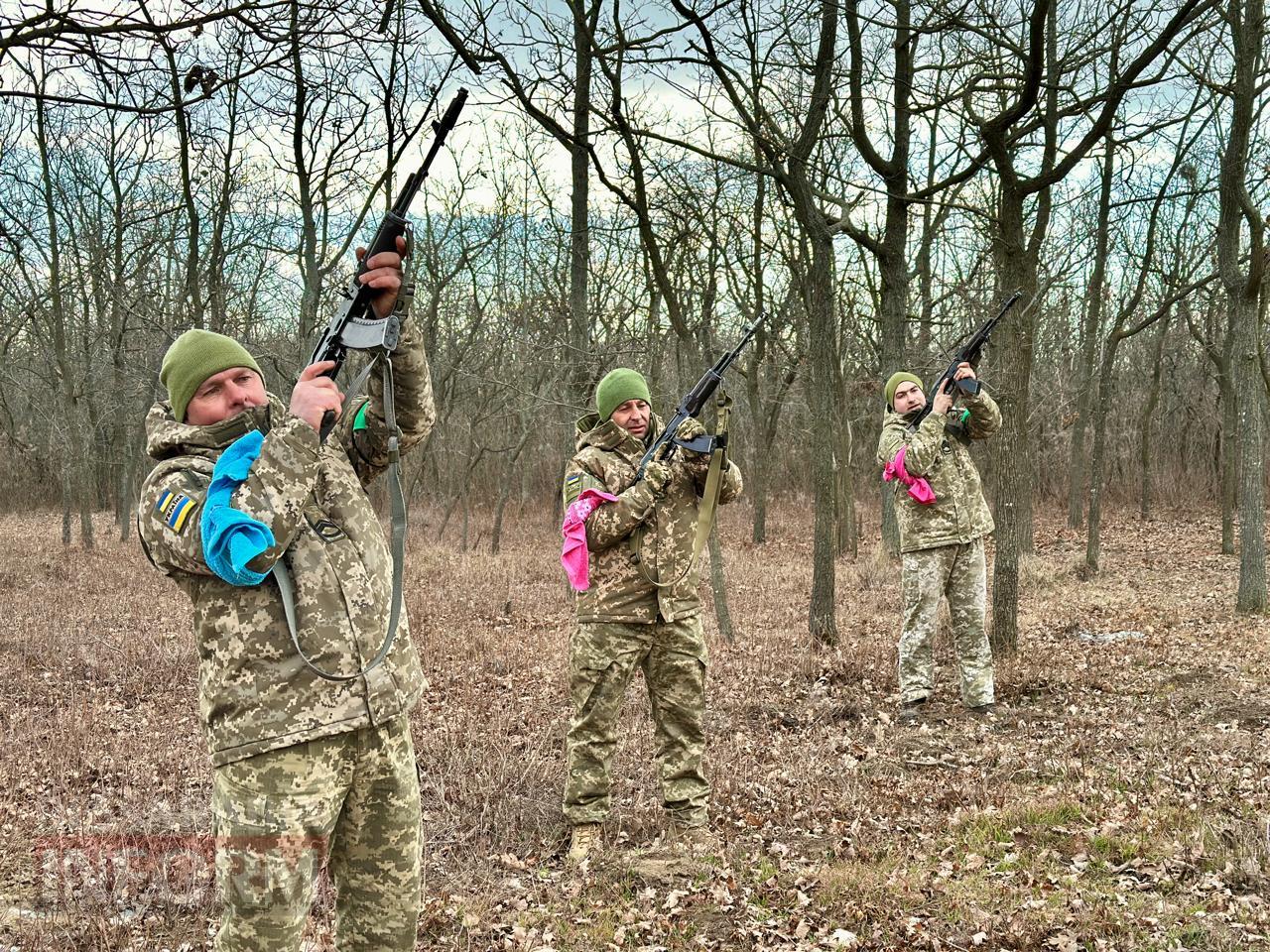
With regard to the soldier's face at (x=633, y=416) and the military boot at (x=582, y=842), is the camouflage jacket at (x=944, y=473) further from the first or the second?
the military boot at (x=582, y=842)

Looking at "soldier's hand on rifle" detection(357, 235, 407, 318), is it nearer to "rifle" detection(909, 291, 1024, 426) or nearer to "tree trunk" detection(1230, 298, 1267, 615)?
"rifle" detection(909, 291, 1024, 426)

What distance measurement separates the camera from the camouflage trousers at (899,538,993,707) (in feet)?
22.3

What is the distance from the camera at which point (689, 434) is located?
4.82 metres

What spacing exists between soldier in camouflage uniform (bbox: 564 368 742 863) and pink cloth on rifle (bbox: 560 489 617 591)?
3 cm

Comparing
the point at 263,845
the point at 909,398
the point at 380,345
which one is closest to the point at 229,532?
the point at 380,345

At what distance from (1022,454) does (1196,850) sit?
497 centimetres

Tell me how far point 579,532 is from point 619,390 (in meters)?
0.70

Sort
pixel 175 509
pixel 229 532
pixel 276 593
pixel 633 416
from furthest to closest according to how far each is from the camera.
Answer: pixel 633 416 < pixel 276 593 < pixel 175 509 < pixel 229 532

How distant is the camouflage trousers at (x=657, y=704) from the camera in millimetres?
4766

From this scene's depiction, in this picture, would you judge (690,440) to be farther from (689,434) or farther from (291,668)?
(291,668)

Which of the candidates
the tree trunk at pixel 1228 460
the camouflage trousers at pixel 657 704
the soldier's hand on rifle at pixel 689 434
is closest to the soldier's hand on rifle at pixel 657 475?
the soldier's hand on rifle at pixel 689 434

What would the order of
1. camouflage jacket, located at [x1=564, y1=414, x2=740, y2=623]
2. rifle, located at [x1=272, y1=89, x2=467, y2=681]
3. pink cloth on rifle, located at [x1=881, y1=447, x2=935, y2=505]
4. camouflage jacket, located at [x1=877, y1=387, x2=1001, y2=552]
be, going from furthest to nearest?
1. pink cloth on rifle, located at [x1=881, y1=447, x2=935, y2=505]
2. camouflage jacket, located at [x1=877, y1=387, x2=1001, y2=552]
3. camouflage jacket, located at [x1=564, y1=414, x2=740, y2=623]
4. rifle, located at [x1=272, y1=89, x2=467, y2=681]

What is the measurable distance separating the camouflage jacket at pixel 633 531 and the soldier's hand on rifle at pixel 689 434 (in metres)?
0.02

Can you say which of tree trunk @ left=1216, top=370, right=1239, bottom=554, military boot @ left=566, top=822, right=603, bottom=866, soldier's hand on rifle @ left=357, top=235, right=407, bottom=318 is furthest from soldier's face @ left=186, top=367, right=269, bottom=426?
tree trunk @ left=1216, top=370, right=1239, bottom=554
